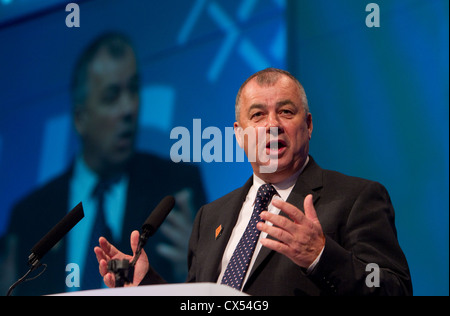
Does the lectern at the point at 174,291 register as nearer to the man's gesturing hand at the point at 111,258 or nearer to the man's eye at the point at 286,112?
the man's gesturing hand at the point at 111,258

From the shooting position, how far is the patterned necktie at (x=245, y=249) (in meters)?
1.90

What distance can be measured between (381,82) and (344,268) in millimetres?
1727

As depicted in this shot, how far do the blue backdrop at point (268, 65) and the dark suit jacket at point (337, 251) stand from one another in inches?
38.7

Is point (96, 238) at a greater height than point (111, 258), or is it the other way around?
point (96, 238)

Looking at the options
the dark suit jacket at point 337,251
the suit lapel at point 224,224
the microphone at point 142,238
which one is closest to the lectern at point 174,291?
the microphone at point 142,238

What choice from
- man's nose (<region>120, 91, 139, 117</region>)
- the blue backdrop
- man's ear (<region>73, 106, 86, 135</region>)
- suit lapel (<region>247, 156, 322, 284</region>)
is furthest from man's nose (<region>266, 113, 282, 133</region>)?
man's ear (<region>73, 106, 86, 135</region>)

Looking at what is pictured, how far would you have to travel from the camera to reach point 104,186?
3227 mm

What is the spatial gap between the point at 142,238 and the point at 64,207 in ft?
6.08

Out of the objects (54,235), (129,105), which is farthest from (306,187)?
(129,105)

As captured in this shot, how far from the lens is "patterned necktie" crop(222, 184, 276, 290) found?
6.25 ft

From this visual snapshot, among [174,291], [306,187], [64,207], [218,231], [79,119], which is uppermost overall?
[79,119]

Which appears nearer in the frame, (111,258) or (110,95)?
(111,258)

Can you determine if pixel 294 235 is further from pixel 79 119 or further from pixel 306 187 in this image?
pixel 79 119
